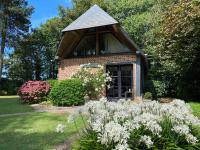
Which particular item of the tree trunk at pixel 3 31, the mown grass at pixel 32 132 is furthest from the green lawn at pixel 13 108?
the tree trunk at pixel 3 31

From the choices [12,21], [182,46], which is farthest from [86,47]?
[12,21]

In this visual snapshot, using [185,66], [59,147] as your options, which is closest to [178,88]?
[185,66]

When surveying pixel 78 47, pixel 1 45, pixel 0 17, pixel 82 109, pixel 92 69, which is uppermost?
pixel 0 17

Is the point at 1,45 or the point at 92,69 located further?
the point at 1,45

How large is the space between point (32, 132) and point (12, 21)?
29301mm

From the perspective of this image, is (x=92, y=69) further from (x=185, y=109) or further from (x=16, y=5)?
(x=16, y=5)

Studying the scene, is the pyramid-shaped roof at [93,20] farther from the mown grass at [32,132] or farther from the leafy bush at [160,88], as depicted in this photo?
the mown grass at [32,132]

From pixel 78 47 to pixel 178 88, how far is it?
847 centimetres

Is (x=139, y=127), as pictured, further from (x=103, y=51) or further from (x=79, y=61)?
(x=79, y=61)

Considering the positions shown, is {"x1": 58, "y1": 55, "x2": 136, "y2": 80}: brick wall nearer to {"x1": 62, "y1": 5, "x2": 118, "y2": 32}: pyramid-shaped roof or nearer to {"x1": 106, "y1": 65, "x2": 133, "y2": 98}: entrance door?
{"x1": 106, "y1": 65, "x2": 133, "y2": 98}: entrance door

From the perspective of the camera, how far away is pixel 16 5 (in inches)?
1423

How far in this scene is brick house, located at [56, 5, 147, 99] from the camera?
20000 millimetres

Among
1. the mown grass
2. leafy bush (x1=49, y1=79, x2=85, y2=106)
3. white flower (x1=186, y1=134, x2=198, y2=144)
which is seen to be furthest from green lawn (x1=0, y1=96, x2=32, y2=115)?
white flower (x1=186, y1=134, x2=198, y2=144)

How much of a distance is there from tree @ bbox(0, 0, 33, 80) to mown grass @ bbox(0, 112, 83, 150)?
82.8 feet
